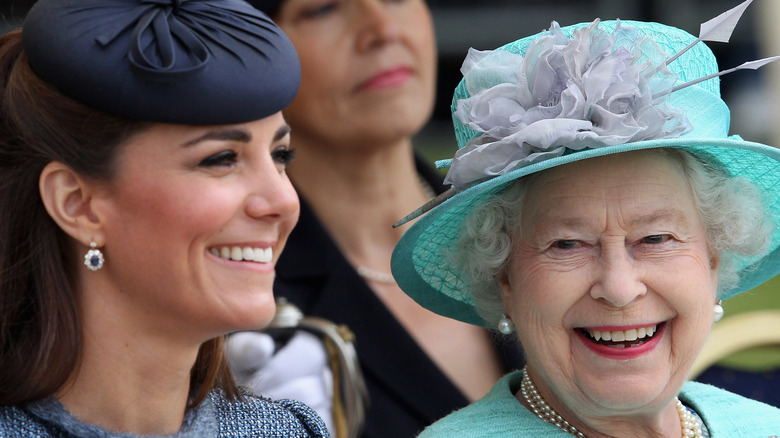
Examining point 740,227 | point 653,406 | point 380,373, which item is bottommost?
point 380,373

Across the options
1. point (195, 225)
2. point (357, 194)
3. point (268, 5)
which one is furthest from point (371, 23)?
point (195, 225)

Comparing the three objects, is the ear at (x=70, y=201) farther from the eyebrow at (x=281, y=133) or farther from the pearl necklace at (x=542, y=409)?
the pearl necklace at (x=542, y=409)

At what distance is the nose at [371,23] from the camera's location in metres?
3.28

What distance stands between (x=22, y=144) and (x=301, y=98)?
135 cm

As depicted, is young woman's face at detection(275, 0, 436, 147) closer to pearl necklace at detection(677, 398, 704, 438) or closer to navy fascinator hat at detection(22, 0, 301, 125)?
navy fascinator hat at detection(22, 0, 301, 125)

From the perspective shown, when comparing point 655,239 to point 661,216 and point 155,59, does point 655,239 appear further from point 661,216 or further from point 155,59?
point 155,59

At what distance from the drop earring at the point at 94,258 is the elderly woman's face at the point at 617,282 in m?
0.90

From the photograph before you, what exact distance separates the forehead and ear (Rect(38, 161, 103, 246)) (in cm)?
94

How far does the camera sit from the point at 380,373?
322 cm

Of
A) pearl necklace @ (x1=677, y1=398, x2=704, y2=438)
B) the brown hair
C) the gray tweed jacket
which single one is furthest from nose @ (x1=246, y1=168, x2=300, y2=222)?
pearl necklace @ (x1=677, y1=398, x2=704, y2=438)

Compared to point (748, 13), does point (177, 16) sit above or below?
above

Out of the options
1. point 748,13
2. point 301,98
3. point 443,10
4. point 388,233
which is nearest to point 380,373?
point 388,233

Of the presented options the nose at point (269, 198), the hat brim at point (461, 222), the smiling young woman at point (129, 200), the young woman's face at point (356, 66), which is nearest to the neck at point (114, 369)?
the smiling young woman at point (129, 200)

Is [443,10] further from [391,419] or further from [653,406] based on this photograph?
[653,406]
